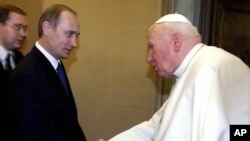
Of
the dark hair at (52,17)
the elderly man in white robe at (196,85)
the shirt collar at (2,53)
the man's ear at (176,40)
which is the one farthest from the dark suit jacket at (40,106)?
the shirt collar at (2,53)

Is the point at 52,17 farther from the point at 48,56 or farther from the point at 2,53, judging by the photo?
the point at 2,53

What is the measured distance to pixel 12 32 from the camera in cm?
365

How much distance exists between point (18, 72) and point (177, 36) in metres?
0.93

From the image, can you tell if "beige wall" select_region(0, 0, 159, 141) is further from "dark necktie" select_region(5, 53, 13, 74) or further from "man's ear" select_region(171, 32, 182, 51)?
"man's ear" select_region(171, 32, 182, 51)

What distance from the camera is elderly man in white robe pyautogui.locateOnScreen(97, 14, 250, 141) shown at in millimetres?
2129

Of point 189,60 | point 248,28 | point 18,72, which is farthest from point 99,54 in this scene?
point 189,60

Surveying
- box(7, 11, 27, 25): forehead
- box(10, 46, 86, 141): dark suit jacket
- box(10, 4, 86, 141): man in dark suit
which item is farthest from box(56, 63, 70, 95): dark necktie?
box(7, 11, 27, 25): forehead

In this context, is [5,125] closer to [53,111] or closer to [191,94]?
[53,111]

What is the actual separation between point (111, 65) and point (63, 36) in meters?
1.36

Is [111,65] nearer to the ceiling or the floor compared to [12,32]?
nearer to the floor

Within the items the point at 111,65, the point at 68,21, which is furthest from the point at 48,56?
the point at 111,65

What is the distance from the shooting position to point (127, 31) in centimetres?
411

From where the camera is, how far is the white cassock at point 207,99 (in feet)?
6.94

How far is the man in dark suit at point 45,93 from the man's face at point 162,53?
60cm
